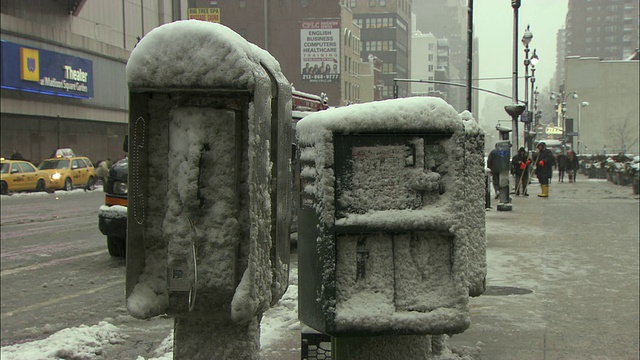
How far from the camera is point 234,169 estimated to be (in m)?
3.19

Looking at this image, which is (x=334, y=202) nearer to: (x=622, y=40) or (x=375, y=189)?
(x=375, y=189)

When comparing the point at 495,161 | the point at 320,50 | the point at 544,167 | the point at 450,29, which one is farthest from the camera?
the point at 320,50

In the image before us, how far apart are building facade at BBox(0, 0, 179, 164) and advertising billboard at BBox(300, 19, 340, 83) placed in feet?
23.7

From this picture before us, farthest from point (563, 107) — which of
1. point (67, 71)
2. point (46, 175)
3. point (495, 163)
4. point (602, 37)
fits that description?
point (495, 163)

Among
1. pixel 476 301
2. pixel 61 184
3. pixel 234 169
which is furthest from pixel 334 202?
pixel 61 184

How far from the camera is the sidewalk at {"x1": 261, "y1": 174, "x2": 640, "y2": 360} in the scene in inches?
217

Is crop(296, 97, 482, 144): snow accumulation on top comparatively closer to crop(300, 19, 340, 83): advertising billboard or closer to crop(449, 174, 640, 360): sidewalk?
crop(449, 174, 640, 360): sidewalk

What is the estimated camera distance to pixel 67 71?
40812 millimetres

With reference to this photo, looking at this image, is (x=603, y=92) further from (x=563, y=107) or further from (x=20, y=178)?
(x=20, y=178)

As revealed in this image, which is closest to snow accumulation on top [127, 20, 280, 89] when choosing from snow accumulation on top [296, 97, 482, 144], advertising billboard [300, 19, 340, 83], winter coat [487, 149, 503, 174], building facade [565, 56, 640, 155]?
snow accumulation on top [296, 97, 482, 144]

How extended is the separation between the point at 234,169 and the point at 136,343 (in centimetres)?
333

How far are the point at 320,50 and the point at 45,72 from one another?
1704 cm

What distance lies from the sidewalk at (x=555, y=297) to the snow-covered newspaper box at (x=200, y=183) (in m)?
2.10

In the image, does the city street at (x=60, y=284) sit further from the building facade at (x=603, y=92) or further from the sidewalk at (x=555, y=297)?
the building facade at (x=603, y=92)
